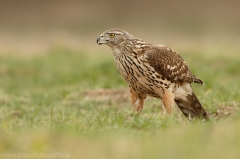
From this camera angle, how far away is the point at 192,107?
9.62m

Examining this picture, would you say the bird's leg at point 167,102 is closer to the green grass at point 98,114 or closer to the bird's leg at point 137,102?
the green grass at point 98,114

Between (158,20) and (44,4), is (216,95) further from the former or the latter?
(44,4)

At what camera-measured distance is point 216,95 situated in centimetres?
1071

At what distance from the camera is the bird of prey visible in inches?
350

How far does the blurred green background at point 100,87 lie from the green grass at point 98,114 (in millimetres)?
13

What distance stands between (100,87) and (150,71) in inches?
167

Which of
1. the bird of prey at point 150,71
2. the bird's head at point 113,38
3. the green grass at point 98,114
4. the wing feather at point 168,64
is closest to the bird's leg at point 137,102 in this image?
the bird of prey at point 150,71

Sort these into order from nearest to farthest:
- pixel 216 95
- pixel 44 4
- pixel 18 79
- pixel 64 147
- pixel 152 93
Result: pixel 64 147
pixel 152 93
pixel 216 95
pixel 18 79
pixel 44 4

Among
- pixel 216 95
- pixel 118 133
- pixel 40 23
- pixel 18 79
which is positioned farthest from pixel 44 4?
pixel 118 133

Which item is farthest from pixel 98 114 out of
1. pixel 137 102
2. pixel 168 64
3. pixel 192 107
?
pixel 192 107

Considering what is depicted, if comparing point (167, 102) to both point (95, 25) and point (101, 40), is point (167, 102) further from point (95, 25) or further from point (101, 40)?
point (95, 25)

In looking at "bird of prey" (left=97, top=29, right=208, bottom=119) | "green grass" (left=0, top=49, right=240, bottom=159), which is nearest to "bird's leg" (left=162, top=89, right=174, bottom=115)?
"bird of prey" (left=97, top=29, right=208, bottom=119)

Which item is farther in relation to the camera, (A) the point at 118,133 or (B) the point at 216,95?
(B) the point at 216,95

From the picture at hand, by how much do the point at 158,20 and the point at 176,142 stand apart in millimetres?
21157
